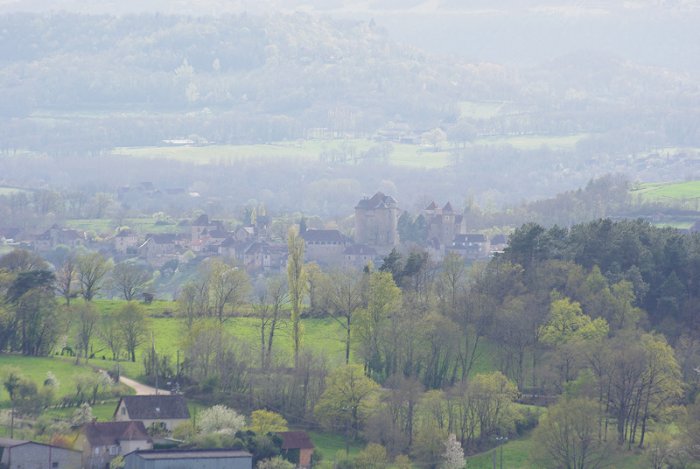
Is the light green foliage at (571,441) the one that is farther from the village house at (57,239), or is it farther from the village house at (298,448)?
the village house at (57,239)

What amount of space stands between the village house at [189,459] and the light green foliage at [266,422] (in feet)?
13.7

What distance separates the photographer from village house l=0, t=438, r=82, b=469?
226ft

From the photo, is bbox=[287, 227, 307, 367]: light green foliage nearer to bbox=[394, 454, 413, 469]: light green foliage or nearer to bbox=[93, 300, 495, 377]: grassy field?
bbox=[93, 300, 495, 377]: grassy field

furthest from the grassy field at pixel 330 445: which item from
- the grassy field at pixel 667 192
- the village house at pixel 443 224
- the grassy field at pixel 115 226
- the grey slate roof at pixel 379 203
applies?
the grassy field at pixel 115 226

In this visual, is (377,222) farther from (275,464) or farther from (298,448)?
(275,464)

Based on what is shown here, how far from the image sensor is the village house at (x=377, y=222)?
171750 mm

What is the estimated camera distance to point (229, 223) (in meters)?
199

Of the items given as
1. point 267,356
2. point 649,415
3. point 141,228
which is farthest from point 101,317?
point 141,228

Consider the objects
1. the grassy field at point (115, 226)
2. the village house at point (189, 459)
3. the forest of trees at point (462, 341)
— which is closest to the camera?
the village house at point (189, 459)

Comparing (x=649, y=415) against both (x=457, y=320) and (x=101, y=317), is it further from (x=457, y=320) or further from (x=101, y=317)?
(x=101, y=317)

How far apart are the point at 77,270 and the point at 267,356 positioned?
23374mm

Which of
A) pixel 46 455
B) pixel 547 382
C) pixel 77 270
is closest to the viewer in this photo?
pixel 46 455

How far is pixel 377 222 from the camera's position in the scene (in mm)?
173250

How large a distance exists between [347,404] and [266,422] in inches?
179
